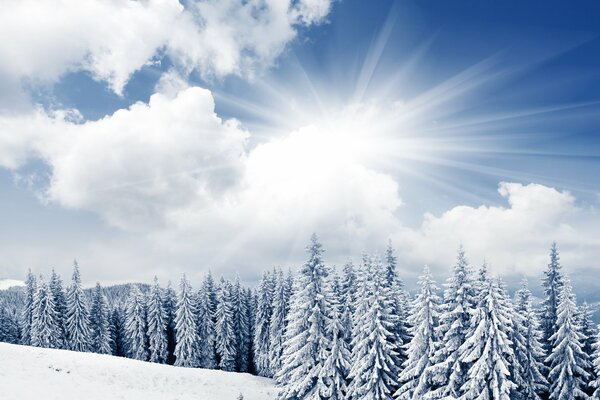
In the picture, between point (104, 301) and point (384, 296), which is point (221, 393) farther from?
point (104, 301)

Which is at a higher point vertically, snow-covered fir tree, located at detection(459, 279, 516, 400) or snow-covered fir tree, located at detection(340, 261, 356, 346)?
snow-covered fir tree, located at detection(340, 261, 356, 346)

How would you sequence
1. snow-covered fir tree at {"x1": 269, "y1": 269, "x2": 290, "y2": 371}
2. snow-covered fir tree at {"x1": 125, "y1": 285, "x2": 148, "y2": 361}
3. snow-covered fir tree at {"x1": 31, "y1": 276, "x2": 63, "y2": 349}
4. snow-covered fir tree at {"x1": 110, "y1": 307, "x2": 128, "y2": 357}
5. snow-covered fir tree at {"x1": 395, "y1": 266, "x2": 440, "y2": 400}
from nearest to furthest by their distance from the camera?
snow-covered fir tree at {"x1": 395, "y1": 266, "x2": 440, "y2": 400}, snow-covered fir tree at {"x1": 269, "y1": 269, "x2": 290, "y2": 371}, snow-covered fir tree at {"x1": 31, "y1": 276, "x2": 63, "y2": 349}, snow-covered fir tree at {"x1": 125, "y1": 285, "x2": 148, "y2": 361}, snow-covered fir tree at {"x1": 110, "y1": 307, "x2": 128, "y2": 357}

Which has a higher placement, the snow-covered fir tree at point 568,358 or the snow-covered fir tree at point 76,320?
the snow-covered fir tree at point 76,320

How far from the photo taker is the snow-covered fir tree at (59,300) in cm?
6330

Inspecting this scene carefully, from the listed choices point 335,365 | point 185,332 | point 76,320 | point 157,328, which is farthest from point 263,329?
point 335,365

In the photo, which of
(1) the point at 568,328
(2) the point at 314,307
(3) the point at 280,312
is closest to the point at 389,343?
(2) the point at 314,307

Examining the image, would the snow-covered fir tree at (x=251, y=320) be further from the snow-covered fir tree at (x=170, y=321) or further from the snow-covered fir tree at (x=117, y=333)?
the snow-covered fir tree at (x=117, y=333)

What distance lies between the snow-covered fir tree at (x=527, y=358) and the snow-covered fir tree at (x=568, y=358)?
0.93 m

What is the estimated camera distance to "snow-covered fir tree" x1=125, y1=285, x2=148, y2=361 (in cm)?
6662

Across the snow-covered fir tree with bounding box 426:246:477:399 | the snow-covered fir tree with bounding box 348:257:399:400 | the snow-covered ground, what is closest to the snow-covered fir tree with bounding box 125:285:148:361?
the snow-covered ground

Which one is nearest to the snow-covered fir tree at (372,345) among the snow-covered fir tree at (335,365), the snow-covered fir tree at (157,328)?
the snow-covered fir tree at (335,365)

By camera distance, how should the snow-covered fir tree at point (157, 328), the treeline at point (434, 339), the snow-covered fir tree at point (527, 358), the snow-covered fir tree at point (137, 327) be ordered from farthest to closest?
1. the snow-covered fir tree at point (137, 327)
2. the snow-covered fir tree at point (157, 328)
3. the snow-covered fir tree at point (527, 358)
4. the treeline at point (434, 339)

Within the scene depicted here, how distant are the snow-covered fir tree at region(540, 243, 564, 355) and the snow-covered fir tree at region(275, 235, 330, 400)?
19.4m

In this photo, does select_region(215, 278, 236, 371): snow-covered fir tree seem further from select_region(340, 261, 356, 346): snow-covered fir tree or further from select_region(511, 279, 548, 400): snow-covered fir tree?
select_region(511, 279, 548, 400): snow-covered fir tree
